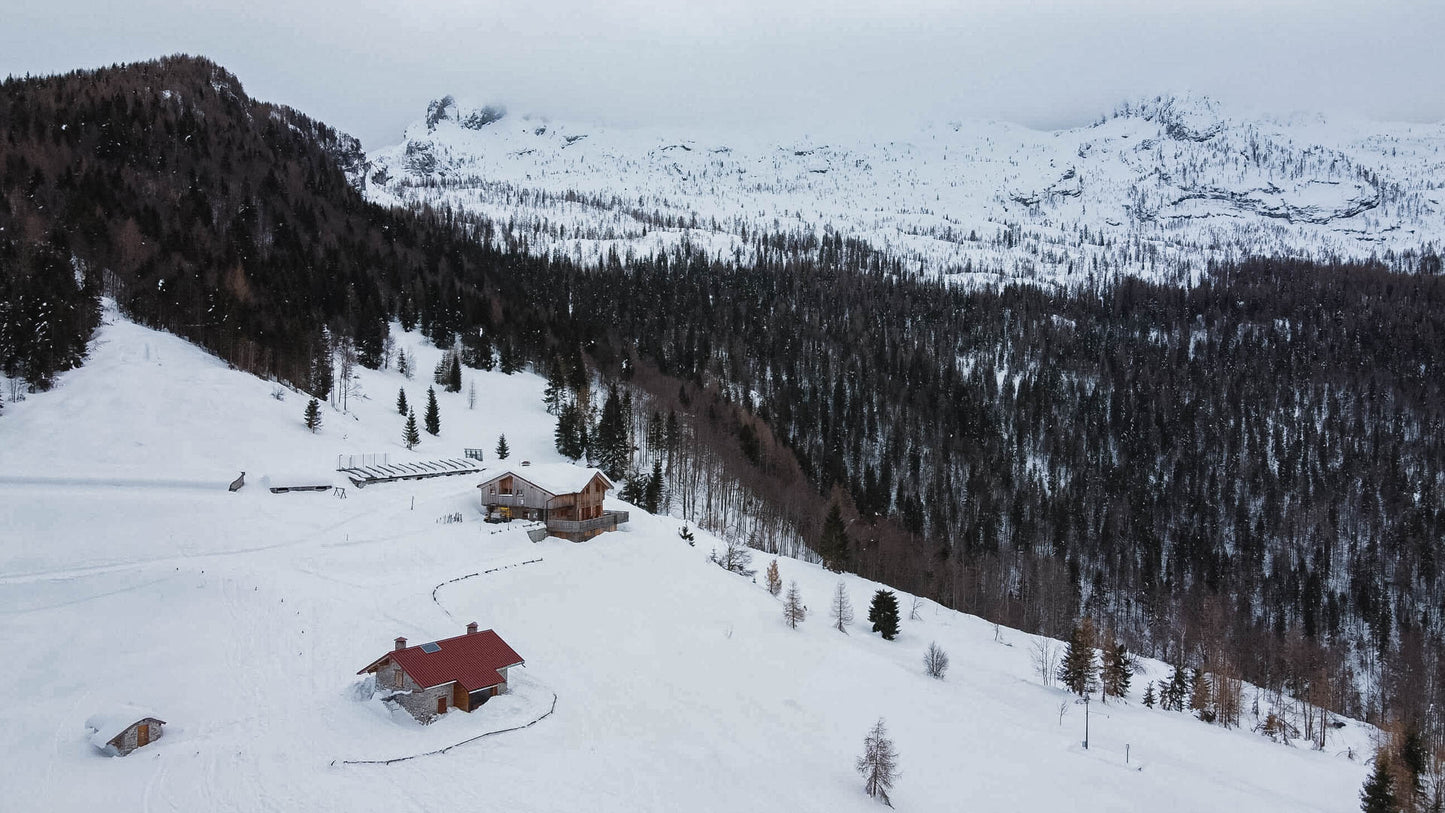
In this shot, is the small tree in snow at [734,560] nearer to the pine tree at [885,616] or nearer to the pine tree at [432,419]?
the pine tree at [885,616]

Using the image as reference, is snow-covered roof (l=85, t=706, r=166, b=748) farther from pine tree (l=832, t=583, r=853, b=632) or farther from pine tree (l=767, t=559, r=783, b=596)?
pine tree (l=767, t=559, r=783, b=596)

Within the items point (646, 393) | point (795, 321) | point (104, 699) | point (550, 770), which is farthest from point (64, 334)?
point (795, 321)

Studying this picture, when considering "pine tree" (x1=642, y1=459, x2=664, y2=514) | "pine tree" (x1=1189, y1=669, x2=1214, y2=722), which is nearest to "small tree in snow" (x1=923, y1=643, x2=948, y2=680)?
"pine tree" (x1=1189, y1=669, x2=1214, y2=722)

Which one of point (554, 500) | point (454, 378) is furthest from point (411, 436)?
point (554, 500)

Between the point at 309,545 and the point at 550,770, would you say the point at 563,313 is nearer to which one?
the point at 309,545

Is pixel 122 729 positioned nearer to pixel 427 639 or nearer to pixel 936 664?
pixel 427 639

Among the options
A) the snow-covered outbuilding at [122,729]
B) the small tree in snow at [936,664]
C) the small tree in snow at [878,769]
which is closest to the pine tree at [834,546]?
the small tree in snow at [936,664]
